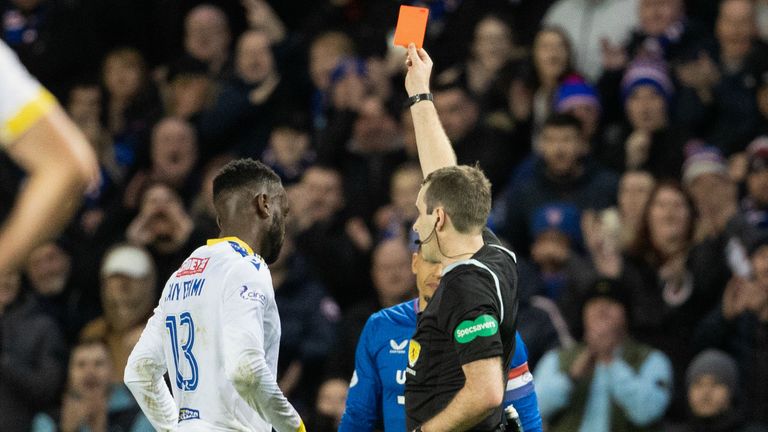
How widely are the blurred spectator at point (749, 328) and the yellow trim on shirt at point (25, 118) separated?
22.3 ft

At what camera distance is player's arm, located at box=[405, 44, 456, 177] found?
6.09m

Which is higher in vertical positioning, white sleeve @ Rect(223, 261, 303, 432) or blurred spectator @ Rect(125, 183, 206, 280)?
blurred spectator @ Rect(125, 183, 206, 280)

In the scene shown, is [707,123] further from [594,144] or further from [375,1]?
[375,1]

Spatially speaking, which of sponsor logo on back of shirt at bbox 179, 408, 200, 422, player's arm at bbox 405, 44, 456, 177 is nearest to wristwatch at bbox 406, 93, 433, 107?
player's arm at bbox 405, 44, 456, 177

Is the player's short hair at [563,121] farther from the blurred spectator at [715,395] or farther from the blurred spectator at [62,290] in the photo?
the blurred spectator at [62,290]

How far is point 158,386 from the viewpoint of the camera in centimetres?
559

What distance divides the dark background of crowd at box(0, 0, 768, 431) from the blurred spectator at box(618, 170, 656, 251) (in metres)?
0.02

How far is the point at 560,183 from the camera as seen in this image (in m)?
10.6

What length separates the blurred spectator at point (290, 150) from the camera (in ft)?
38.4

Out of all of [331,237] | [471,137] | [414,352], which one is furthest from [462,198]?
[471,137]

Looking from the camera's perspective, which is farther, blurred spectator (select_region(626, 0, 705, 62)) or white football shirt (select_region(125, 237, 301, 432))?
blurred spectator (select_region(626, 0, 705, 62))

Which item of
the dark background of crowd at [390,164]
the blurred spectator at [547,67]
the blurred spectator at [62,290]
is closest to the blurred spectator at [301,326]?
the dark background of crowd at [390,164]

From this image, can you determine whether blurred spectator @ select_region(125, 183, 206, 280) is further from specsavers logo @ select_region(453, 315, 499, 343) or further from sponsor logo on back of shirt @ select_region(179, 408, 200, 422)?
specsavers logo @ select_region(453, 315, 499, 343)

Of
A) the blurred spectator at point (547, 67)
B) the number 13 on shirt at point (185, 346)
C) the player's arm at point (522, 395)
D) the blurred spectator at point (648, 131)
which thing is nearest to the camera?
the number 13 on shirt at point (185, 346)
